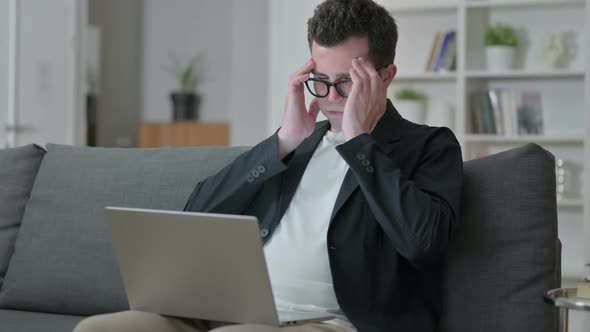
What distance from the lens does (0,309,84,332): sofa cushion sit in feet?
6.80

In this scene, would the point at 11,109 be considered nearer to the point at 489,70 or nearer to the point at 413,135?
the point at 489,70

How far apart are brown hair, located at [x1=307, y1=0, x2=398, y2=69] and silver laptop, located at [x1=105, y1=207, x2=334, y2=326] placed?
1.83 feet

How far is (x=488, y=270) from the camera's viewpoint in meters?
1.80

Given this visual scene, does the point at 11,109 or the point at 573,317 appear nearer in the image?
the point at 573,317

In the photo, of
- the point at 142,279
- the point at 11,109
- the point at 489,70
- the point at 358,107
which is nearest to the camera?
the point at 142,279

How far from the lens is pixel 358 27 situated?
1855mm

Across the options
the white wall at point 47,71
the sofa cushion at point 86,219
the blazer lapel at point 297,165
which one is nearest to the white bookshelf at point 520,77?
the white wall at point 47,71

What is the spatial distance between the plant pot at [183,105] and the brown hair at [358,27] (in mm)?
5671

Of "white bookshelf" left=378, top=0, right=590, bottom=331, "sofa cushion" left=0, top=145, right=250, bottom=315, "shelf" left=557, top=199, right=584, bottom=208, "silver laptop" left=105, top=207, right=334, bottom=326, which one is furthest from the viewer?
"white bookshelf" left=378, top=0, right=590, bottom=331

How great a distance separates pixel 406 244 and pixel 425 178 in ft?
0.53

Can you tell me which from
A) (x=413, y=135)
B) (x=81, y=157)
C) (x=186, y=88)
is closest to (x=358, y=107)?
(x=413, y=135)

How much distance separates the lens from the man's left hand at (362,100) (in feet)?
5.78

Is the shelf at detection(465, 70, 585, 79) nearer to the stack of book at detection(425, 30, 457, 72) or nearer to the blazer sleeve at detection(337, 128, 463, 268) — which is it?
the stack of book at detection(425, 30, 457, 72)

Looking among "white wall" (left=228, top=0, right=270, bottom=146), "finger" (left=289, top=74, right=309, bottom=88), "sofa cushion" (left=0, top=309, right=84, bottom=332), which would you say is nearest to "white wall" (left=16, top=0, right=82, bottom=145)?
"white wall" (left=228, top=0, right=270, bottom=146)
